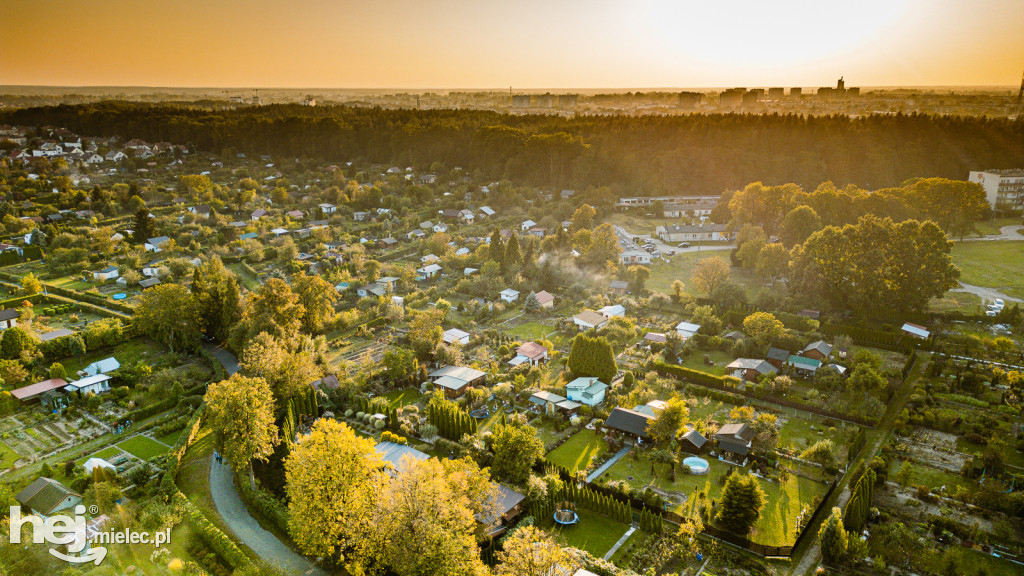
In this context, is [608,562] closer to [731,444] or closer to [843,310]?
[731,444]

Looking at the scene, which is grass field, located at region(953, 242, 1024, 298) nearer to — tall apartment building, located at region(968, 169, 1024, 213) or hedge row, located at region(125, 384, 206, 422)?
tall apartment building, located at region(968, 169, 1024, 213)

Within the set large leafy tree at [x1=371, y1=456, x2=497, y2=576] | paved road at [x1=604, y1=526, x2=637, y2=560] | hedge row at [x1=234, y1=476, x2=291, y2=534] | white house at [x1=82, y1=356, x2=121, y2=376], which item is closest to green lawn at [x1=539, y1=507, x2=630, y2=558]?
paved road at [x1=604, y1=526, x2=637, y2=560]

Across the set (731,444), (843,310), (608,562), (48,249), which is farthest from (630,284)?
(48,249)

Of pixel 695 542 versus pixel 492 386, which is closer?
pixel 695 542

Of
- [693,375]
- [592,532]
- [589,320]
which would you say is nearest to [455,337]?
[589,320]

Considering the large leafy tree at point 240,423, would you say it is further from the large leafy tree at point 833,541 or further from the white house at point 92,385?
the large leafy tree at point 833,541
